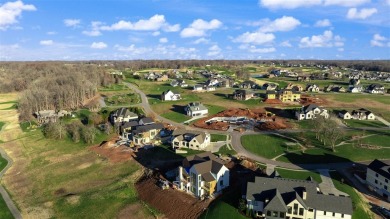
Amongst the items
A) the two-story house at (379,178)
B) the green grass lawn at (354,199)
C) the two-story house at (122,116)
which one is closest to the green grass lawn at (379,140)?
the two-story house at (379,178)

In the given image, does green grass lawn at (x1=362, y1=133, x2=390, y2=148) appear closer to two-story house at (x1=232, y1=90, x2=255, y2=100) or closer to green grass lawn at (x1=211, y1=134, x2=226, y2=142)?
green grass lawn at (x1=211, y1=134, x2=226, y2=142)

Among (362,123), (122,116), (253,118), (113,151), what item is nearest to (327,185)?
(113,151)

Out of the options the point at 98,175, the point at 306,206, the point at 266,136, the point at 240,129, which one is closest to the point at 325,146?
the point at 266,136

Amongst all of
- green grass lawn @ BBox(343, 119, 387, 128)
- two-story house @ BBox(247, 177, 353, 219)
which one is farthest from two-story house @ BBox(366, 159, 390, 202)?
green grass lawn @ BBox(343, 119, 387, 128)

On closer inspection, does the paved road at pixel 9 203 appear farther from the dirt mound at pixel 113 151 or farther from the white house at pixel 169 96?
the white house at pixel 169 96

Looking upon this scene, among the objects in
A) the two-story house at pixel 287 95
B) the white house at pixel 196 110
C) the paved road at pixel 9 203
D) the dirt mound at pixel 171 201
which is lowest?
the paved road at pixel 9 203

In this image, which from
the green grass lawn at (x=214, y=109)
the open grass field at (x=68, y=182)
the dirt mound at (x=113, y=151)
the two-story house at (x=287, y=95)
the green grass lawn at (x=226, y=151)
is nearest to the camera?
the open grass field at (x=68, y=182)
